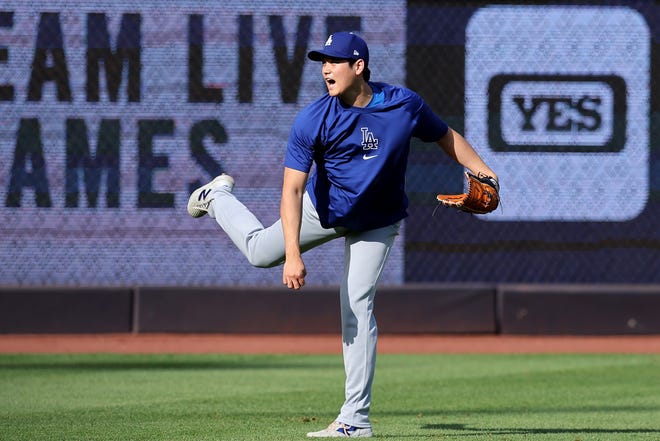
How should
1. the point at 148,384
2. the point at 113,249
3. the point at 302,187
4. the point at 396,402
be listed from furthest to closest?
1. the point at 113,249
2. the point at 148,384
3. the point at 396,402
4. the point at 302,187

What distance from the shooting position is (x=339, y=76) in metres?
5.35

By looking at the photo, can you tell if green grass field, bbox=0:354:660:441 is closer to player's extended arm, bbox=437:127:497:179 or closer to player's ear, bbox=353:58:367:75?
player's extended arm, bbox=437:127:497:179

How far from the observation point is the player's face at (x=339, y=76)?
17.6ft

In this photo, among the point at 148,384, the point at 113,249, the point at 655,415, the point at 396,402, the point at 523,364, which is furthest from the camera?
the point at 113,249

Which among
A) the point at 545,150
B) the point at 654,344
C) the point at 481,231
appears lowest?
the point at 654,344

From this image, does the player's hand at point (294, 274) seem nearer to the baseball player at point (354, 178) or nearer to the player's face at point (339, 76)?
the baseball player at point (354, 178)

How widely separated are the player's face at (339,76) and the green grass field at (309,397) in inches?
60.1

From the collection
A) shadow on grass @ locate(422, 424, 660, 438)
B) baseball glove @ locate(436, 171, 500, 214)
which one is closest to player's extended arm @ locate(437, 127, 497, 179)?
baseball glove @ locate(436, 171, 500, 214)

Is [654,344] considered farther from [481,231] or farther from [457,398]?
[457,398]

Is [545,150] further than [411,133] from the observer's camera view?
Yes

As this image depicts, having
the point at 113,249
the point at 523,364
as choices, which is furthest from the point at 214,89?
the point at 523,364

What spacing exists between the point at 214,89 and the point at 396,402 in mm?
5407

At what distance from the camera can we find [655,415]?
6.54m

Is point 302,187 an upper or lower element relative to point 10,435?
upper
